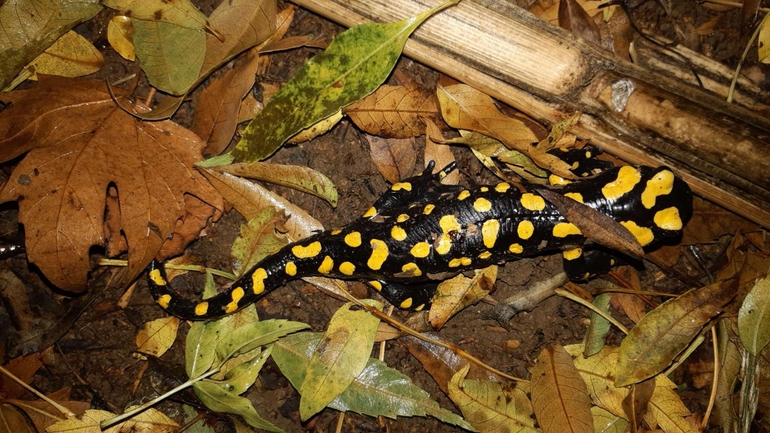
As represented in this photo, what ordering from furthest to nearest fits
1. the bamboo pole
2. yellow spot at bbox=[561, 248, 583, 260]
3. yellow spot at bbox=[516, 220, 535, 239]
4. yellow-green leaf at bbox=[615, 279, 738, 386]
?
yellow spot at bbox=[561, 248, 583, 260] → yellow spot at bbox=[516, 220, 535, 239] → yellow-green leaf at bbox=[615, 279, 738, 386] → the bamboo pole

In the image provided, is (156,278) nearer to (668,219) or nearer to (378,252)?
(378,252)

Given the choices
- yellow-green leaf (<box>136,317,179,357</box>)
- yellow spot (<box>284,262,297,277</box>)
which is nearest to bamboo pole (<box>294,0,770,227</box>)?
yellow spot (<box>284,262,297,277</box>)

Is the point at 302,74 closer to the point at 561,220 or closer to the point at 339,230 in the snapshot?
the point at 339,230

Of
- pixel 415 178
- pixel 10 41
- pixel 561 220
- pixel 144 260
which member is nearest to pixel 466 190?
pixel 415 178

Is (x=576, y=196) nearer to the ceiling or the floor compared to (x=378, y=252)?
nearer to the ceiling

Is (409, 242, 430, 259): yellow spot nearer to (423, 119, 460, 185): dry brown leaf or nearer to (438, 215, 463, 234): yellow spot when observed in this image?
(438, 215, 463, 234): yellow spot

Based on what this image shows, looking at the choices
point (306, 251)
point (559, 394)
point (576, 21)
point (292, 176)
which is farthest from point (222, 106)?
point (559, 394)

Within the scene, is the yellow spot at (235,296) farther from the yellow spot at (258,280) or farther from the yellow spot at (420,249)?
the yellow spot at (420,249)
